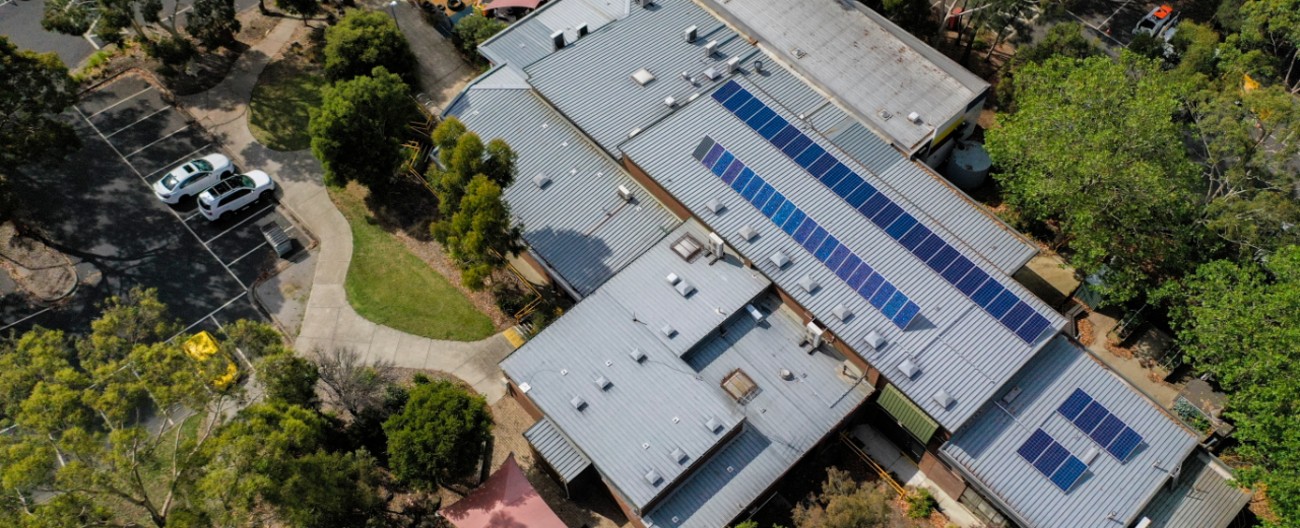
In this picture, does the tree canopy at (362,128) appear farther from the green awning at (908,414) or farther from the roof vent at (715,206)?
the green awning at (908,414)

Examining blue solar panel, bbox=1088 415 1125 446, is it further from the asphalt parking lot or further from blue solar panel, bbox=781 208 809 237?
the asphalt parking lot

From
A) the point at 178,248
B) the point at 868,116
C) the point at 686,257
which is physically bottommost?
the point at 178,248

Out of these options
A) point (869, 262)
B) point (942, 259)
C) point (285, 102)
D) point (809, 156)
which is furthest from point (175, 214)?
point (942, 259)

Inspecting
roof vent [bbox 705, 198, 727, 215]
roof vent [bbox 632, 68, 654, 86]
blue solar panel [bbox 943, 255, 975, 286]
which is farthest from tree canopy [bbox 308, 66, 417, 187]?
blue solar panel [bbox 943, 255, 975, 286]

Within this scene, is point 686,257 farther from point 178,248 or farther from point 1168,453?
point 178,248

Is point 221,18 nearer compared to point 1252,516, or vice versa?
point 1252,516

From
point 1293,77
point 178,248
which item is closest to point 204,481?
point 178,248
